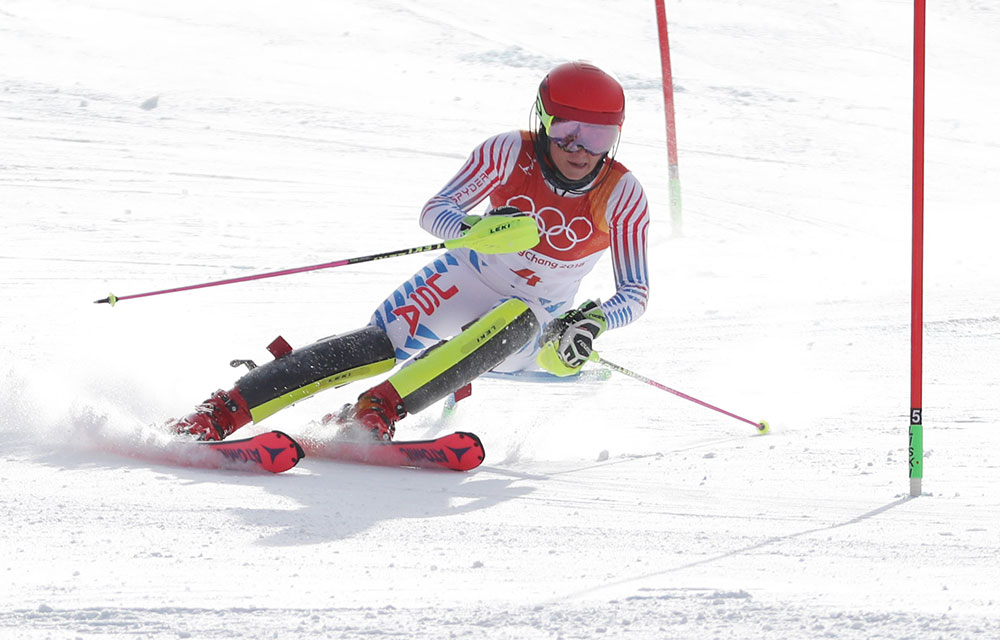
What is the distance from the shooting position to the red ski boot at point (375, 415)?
12.8 ft

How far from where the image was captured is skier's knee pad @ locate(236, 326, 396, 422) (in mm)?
3900

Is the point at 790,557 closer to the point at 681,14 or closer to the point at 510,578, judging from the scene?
the point at 510,578

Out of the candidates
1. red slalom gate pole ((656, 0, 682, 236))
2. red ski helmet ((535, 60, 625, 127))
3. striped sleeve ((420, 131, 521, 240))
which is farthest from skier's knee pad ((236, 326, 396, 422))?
red slalom gate pole ((656, 0, 682, 236))

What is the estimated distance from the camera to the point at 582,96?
4.25 metres

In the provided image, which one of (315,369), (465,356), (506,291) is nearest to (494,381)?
(506,291)

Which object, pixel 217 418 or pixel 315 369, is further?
pixel 315 369

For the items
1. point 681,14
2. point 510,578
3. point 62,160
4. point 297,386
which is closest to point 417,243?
point 62,160

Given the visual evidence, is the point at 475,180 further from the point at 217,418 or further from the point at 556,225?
the point at 217,418

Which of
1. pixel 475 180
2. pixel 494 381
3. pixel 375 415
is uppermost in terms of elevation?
pixel 475 180

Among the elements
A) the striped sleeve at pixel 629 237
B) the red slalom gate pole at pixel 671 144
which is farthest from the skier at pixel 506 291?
the red slalom gate pole at pixel 671 144

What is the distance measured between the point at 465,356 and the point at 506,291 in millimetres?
665

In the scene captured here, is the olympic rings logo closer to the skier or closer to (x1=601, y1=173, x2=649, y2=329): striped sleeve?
the skier

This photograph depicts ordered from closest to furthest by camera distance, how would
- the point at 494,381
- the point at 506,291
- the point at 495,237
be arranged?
the point at 495,237 < the point at 506,291 < the point at 494,381

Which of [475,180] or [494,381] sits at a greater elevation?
[475,180]
